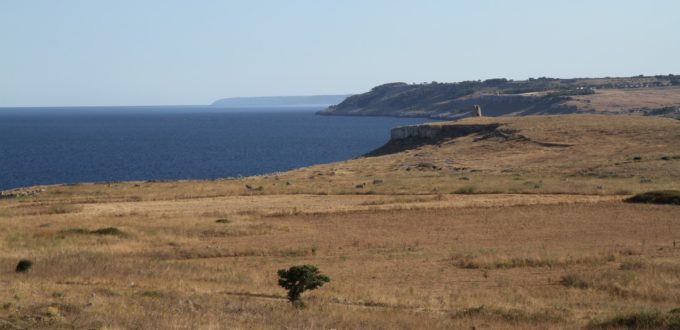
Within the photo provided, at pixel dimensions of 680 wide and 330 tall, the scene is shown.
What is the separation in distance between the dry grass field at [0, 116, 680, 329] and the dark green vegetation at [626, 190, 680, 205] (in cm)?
91

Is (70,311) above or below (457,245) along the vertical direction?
above

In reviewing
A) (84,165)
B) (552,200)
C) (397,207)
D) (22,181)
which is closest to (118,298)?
(397,207)

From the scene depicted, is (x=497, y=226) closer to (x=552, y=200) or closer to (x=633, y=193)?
(x=552, y=200)

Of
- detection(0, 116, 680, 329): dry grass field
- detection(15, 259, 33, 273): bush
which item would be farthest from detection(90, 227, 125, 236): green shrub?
detection(15, 259, 33, 273): bush

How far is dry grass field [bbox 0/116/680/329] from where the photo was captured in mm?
18234

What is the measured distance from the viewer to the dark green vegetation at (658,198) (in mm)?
40250

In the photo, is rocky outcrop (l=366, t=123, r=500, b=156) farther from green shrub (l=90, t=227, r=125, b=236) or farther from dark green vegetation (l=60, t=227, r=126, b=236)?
green shrub (l=90, t=227, r=125, b=236)

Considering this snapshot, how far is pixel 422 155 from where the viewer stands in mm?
78438

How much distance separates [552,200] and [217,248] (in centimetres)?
1994

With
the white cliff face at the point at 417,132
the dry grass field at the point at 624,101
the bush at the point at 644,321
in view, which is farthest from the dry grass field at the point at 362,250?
the dry grass field at the point at 624,101

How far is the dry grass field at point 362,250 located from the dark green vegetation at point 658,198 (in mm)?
912

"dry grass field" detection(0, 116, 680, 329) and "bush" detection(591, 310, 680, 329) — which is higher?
"bush" detection(591, 310, 680, 329)

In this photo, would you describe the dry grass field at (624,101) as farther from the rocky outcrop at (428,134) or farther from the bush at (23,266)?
the bush at (23,266)

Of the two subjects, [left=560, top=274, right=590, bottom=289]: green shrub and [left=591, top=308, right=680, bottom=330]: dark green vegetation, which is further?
[left=560, top=274, right=590, bottom=289]: green shrub
